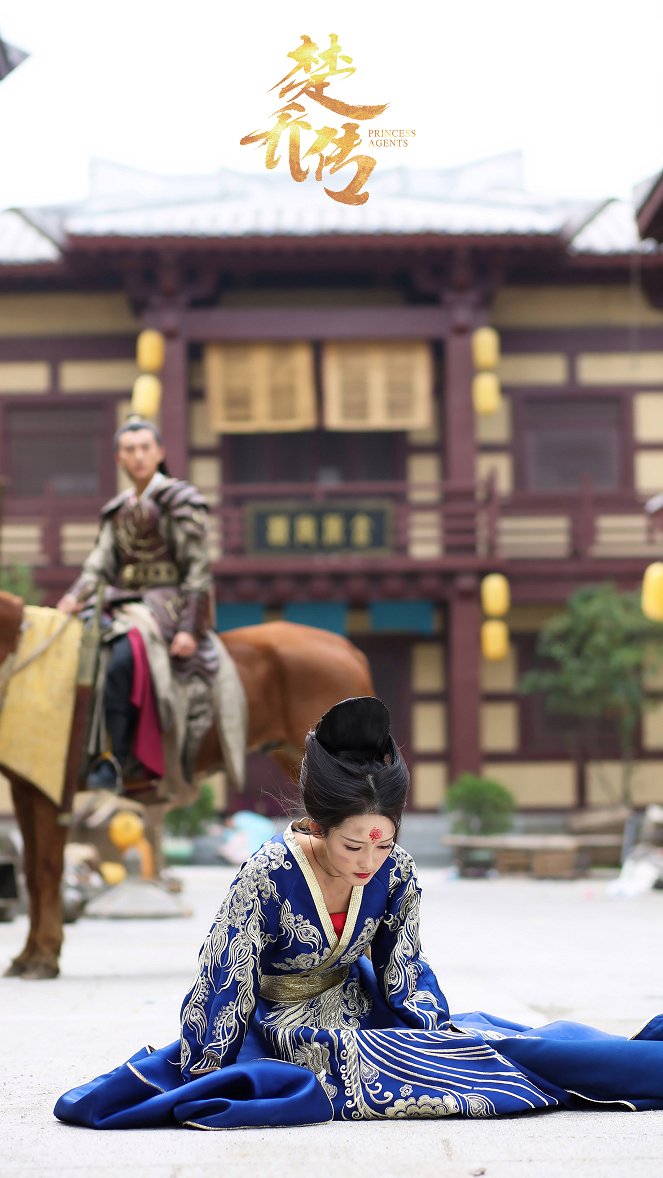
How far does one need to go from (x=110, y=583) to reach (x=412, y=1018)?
424 centimetres

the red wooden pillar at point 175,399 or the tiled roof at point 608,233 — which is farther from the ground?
the tiled roof at point 608,233

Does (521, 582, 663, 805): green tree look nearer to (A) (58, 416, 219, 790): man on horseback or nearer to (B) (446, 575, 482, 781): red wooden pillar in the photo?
(B) (446, 575, 482, 781): red wooden pillar

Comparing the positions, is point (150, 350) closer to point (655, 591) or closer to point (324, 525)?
point (324, 525)

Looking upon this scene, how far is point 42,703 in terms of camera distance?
21.7ft

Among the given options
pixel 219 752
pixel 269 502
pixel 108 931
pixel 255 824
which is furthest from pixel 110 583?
pixel 269 502

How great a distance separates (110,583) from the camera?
7.57 meters

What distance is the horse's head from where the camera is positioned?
21.4ft

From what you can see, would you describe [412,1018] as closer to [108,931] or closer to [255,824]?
[108,931]

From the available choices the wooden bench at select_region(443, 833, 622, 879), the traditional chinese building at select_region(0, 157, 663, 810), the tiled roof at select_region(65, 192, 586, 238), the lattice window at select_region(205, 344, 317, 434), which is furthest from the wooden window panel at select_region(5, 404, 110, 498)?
the wooden bench at select_region(443, 833, 622, 879)

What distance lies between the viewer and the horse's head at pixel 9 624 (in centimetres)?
652

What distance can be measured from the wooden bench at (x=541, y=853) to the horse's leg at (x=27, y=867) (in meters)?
8.51

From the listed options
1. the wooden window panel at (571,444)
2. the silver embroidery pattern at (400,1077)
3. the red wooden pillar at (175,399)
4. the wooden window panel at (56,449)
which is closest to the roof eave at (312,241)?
the red wooden pillar at (175,399)

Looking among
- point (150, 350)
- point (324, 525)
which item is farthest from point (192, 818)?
point (150, 350)

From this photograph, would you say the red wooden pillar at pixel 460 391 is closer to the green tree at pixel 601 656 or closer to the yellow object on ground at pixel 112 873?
the green tree at pixel 601 656
